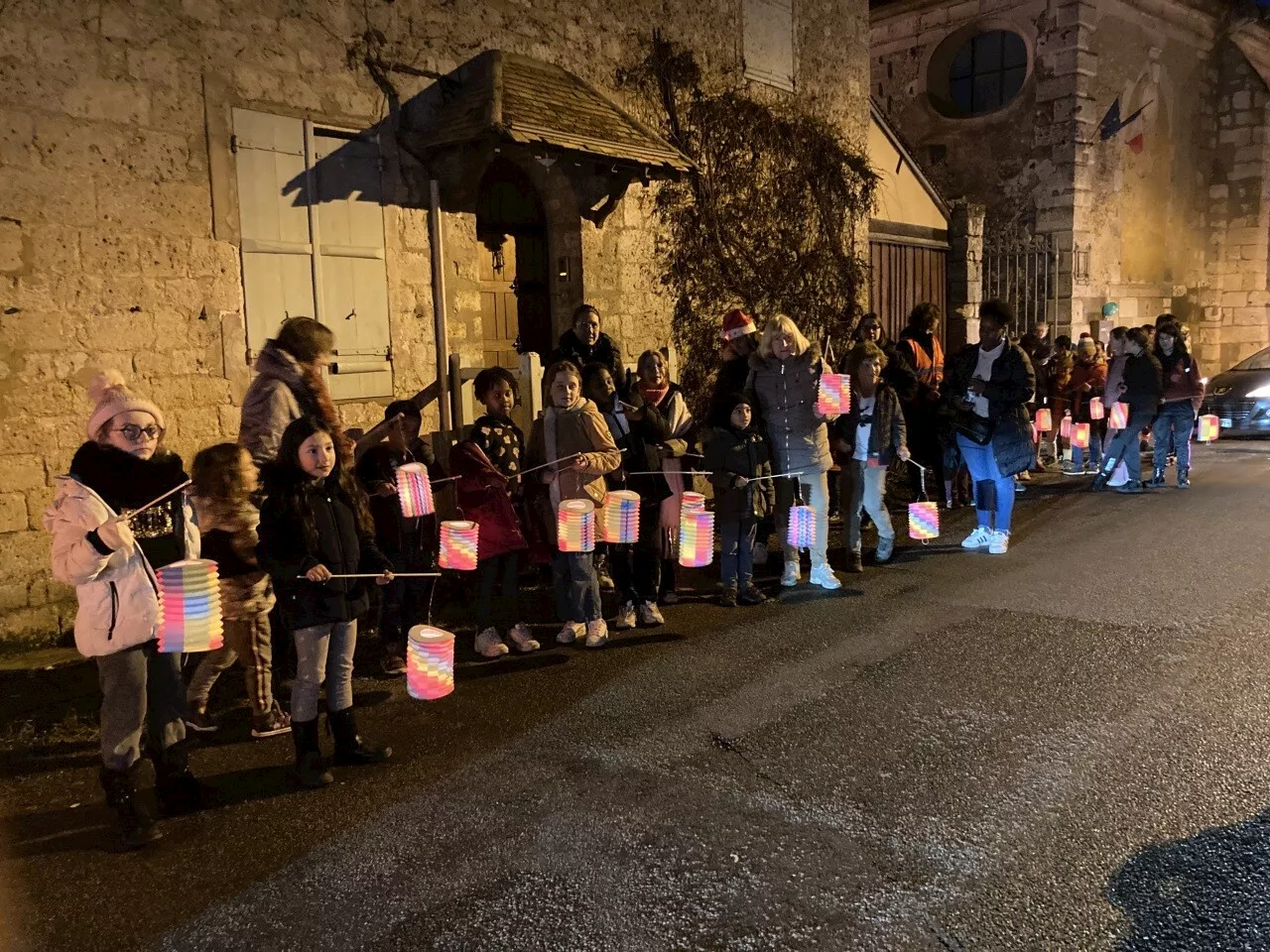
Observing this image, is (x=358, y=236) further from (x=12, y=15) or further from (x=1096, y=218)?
(x=1096, y=218)

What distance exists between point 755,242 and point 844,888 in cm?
992

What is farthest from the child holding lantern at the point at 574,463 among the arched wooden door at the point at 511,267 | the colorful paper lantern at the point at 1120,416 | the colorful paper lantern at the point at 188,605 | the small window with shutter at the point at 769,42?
the small window with shutter at the point at 769,42

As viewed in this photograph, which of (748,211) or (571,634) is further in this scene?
(748,211)

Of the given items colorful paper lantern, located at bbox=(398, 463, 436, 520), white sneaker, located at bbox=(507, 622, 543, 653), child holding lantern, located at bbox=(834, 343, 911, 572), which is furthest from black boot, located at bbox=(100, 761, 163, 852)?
child holding lantern, located at bbox=(834, 343, 911, 572)

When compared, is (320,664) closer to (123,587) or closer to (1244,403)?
(123,587)

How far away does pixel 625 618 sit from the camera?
6387mm

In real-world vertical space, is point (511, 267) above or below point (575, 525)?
above

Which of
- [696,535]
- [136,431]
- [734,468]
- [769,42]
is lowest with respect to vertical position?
[696,535]

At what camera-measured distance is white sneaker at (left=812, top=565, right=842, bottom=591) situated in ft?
23.4

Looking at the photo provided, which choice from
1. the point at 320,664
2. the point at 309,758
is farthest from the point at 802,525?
the point at 309,758

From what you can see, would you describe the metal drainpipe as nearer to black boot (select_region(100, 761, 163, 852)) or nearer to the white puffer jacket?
the white puffer jacket

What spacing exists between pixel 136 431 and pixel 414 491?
1697mm

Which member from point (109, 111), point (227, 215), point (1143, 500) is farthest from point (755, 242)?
point (109, 111)

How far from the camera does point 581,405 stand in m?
6.00
